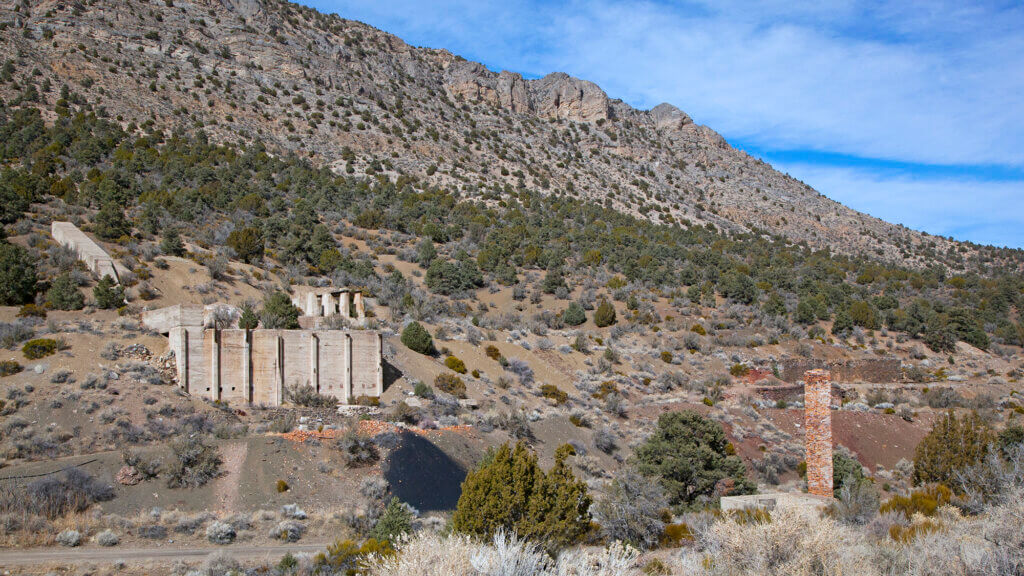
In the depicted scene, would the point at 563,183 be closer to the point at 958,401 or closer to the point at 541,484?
the point at 958,401

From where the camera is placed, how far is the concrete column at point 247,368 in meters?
24.9

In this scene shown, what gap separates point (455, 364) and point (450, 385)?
2367mm

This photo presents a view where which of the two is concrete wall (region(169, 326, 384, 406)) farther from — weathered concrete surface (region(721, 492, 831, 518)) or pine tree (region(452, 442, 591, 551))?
weathered concrete surface (region(721, 492, 831, 518))

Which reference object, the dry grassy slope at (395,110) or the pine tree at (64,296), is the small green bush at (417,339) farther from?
the dry grassy slope at (395,110)

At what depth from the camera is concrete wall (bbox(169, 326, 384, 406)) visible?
24422 mm

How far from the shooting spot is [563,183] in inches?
2847

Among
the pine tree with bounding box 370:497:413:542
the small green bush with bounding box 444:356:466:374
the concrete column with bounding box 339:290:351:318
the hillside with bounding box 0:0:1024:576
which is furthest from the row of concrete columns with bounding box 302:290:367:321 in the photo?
the pine tree with bounding box 370:497:413:542

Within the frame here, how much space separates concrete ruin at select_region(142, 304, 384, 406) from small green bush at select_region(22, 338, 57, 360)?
364 centimetres

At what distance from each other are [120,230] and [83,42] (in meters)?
34.4

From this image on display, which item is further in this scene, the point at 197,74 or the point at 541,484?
the point at 197,74

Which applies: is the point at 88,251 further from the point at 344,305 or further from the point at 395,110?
the point at 395,110

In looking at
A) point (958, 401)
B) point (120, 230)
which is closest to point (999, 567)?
point (958, 401)

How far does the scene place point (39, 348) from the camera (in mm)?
22641

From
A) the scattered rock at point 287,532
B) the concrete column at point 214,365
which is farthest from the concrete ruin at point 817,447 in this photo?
the concrete column at point 214,365
